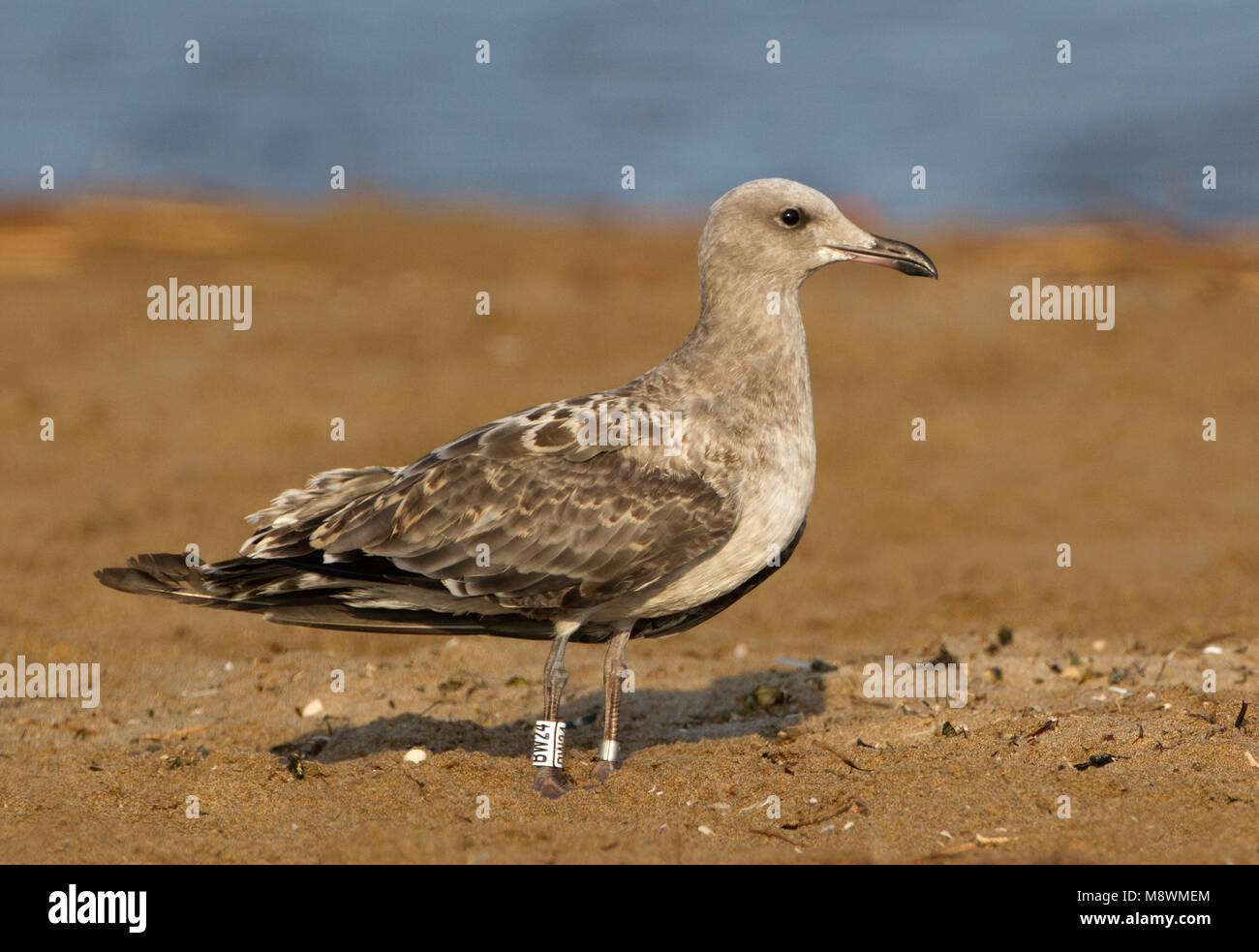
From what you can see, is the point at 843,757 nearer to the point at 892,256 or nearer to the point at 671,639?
the point at 892,256

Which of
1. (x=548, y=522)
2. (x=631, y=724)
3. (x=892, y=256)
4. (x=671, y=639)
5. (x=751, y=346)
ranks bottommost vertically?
(x=631, y=724)

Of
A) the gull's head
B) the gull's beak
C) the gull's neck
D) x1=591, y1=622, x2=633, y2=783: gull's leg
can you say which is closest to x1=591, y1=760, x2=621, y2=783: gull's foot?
x1=591, y1=622, x2=633, y2=783: gull's leg

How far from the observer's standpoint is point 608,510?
5.80m

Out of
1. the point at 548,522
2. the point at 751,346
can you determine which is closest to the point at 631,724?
the point at 548,522

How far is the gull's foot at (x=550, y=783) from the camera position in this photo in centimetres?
587

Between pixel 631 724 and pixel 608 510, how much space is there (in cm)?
180

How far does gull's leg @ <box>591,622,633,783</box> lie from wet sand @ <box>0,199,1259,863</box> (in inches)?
4.5

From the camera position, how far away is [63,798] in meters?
5.98

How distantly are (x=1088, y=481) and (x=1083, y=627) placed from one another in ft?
11.2

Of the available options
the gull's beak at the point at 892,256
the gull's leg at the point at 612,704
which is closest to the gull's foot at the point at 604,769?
the gull's leg at the point at 612,704

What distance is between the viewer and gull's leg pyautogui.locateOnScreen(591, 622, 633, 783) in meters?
6.11

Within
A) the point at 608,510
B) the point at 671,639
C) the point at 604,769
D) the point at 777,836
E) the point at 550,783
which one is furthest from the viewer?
the point at 671,639

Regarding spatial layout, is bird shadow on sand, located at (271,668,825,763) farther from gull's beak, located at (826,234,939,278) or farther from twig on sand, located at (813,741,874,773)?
gull's beak, located at (826,234,939,278)

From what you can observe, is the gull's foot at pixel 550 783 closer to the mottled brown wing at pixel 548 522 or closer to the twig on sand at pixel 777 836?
the mottled brown wing at pixel 548 522
